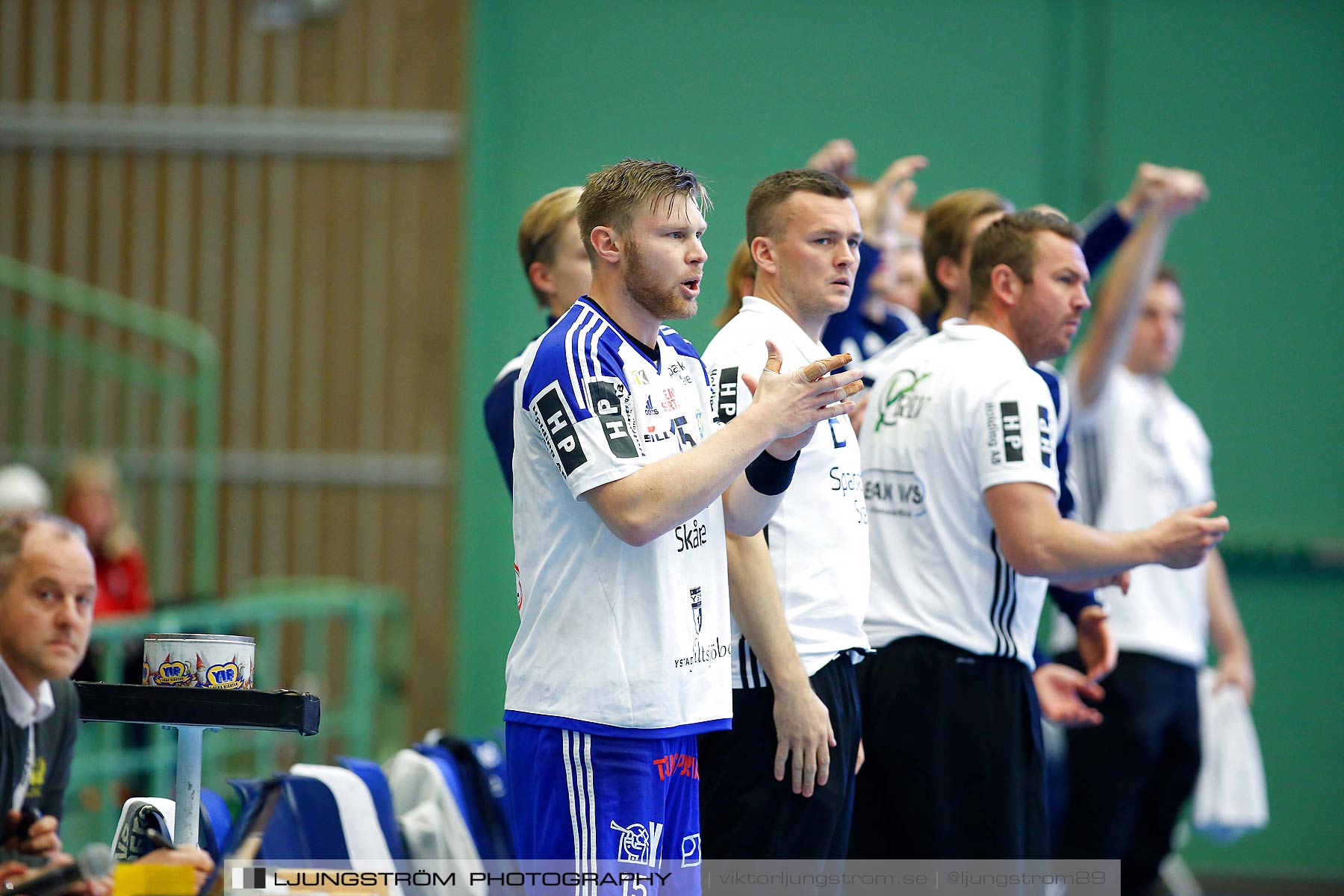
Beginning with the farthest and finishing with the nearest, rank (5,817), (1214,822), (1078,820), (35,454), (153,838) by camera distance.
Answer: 1. (35,454)
2. (1214,822)
3. (1078,820)
4. (5,817)
5. (153,838)

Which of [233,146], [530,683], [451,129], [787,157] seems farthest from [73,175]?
[530,683]

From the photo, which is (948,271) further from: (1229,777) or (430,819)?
(1229,777)

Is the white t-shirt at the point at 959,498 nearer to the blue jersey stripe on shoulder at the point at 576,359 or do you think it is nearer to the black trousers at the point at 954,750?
the black trousers at the point at 954,750

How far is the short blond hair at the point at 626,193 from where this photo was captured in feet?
10.00

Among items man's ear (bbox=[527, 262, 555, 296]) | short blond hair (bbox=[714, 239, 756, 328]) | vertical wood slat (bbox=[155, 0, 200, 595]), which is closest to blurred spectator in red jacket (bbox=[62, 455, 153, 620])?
vertical wood slat (bbox=[155, 0, 200, 595])

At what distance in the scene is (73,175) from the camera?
32.7 feet

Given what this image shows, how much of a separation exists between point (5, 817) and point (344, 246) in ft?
23.2

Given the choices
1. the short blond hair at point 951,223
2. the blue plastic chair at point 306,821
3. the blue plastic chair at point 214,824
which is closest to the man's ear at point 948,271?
the short blond hair at point 951,223

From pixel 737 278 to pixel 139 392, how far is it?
704cm

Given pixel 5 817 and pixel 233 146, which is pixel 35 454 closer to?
pixel 233 146

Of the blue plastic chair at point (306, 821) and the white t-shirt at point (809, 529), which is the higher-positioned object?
the white t-shirt at point (809, 529)

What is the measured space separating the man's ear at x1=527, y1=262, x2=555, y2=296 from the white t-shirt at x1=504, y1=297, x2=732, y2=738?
3.58 feet

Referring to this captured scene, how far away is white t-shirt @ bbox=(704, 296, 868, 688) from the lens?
341 cm

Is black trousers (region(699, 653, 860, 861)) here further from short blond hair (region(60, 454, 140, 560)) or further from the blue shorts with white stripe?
short blond hair (region(60, 454, 140, 560))
